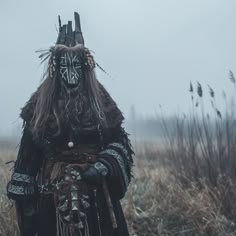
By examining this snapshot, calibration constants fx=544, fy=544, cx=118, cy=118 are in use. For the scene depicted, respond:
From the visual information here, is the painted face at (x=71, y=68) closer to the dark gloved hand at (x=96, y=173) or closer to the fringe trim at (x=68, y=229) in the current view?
the dark gloved hand at (x=96, y=173)

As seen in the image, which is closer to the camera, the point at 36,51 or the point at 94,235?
the point at 94,235

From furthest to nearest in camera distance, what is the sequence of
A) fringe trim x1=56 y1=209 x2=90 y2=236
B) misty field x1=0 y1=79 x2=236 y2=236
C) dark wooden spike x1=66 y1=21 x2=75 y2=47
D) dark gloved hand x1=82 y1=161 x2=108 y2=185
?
1. misty field x1=0 y1=79 x2=236 y2=236
2. dark wooden spike x1=66 y1=21 x2=75 y2=47
3. fringe trim x1=56 y1=209 x2=90 y2=236
4. dark gloved hand x1=82 y1=161 x2=108 y2=185

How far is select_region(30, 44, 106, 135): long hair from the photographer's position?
325 cm

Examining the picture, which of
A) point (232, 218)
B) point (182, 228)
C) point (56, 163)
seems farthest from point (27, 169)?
point (232, 218)

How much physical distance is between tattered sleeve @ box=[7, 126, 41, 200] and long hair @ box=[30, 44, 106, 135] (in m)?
0.10

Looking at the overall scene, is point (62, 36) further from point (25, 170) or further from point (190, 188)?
point (190, 188)

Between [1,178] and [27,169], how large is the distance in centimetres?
386

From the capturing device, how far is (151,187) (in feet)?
22.9

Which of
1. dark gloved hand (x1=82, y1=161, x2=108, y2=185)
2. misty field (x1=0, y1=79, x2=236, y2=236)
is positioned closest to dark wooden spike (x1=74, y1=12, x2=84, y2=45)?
dark gloved hand (x1=82, y1=161, x2=108, y2=185)

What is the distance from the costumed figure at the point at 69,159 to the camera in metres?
3.19

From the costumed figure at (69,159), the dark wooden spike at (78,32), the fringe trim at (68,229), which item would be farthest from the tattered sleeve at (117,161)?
the dark wooden spike at (78,32)

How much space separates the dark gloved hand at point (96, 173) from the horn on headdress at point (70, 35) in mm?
819

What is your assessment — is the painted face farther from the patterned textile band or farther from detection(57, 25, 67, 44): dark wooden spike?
the patterned textile band

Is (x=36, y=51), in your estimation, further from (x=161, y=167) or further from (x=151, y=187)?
(x=161, y=167)
